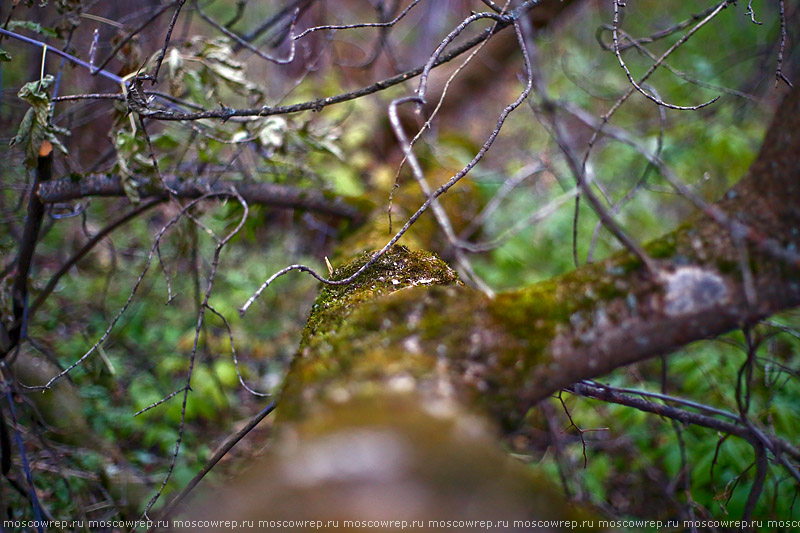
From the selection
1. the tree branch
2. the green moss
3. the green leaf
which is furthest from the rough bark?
the tree branch

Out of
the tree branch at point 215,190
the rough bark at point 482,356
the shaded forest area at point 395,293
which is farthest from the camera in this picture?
the tree branch at point 215,190

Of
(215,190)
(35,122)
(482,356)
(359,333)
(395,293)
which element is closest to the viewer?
(482,356)

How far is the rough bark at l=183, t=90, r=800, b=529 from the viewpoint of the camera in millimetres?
928

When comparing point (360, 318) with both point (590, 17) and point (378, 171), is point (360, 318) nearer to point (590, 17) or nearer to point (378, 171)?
point (378, 171)

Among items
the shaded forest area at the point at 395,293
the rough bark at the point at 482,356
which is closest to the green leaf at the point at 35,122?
the shaded forest area at the point at 395,293

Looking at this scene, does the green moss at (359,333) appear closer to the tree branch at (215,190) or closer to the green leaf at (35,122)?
the tree branch at (215,190)

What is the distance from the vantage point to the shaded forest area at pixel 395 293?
1075 millimetres

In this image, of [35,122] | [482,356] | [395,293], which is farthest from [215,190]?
[482,356]

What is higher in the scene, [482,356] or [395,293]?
[395,293]

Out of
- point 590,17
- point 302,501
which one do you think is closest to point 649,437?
point 302,501

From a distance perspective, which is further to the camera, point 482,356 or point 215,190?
point 215,190

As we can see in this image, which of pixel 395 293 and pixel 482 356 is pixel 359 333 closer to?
pixel 395 293

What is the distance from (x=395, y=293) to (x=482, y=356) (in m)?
0.34

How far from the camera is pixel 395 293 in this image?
4.48ft
